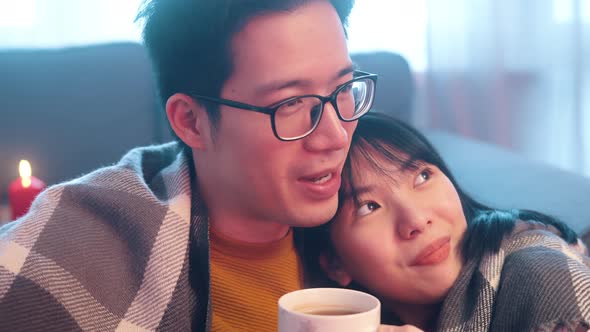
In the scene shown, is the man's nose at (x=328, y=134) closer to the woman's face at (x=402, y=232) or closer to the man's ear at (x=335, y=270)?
the woman's face at (x=402, y=232)

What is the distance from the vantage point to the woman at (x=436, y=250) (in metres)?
1.00

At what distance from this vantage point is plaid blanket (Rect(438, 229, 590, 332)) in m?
0.95

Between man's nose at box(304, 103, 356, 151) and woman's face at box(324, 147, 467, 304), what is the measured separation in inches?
4.6

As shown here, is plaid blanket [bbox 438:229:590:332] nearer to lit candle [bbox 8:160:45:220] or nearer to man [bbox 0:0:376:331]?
man [bbox 0:0:376:331]

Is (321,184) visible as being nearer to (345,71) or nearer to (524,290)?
(345,71)

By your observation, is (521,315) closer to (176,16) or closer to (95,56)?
(176,16)

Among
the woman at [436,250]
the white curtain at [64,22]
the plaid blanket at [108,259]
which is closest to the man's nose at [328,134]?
the woman at [436,250]

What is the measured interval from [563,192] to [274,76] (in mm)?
797

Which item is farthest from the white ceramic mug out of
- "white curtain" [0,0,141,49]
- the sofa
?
"white curtain" [0,0,141,49]

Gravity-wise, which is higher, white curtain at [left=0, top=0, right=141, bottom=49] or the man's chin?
white curtain at [left=0, top=0, right=141, bottom=49]

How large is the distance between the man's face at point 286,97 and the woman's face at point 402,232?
0.07m

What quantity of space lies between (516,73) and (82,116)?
4.85 feet

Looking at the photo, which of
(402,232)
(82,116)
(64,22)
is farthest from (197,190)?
(64,22)

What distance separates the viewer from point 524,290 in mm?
1005
